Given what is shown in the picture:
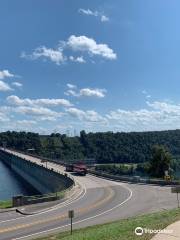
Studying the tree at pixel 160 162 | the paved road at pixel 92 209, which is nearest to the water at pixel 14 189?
the tree at pixel 160 162

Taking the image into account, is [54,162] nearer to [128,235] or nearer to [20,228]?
[20,228]

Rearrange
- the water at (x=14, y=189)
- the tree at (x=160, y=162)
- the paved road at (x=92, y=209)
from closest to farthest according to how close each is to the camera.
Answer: the paved road at (x=92, y=209) → the tree at (x=160, y=162) → the water at (x=14, y=189)

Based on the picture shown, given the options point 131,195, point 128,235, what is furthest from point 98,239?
point 131,195

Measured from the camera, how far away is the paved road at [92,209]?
103ft

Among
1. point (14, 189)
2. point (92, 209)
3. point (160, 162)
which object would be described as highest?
point (160, 162)

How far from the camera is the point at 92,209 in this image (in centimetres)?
4000

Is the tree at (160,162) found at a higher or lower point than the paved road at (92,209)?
higher

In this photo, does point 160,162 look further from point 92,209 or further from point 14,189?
point 92,209

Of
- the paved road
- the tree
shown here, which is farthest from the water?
the paved road

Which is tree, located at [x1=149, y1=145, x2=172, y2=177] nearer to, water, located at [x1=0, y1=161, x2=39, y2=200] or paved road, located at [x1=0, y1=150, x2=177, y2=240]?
paved road, located at [x1=0, y1=150, x2=177, y2=240]

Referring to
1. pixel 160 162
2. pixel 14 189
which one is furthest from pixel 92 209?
pixel 14 189

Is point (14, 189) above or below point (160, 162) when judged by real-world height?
below

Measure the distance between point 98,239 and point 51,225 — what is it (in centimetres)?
1543

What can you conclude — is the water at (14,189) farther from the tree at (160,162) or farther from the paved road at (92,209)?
the paved road at (92,209)
